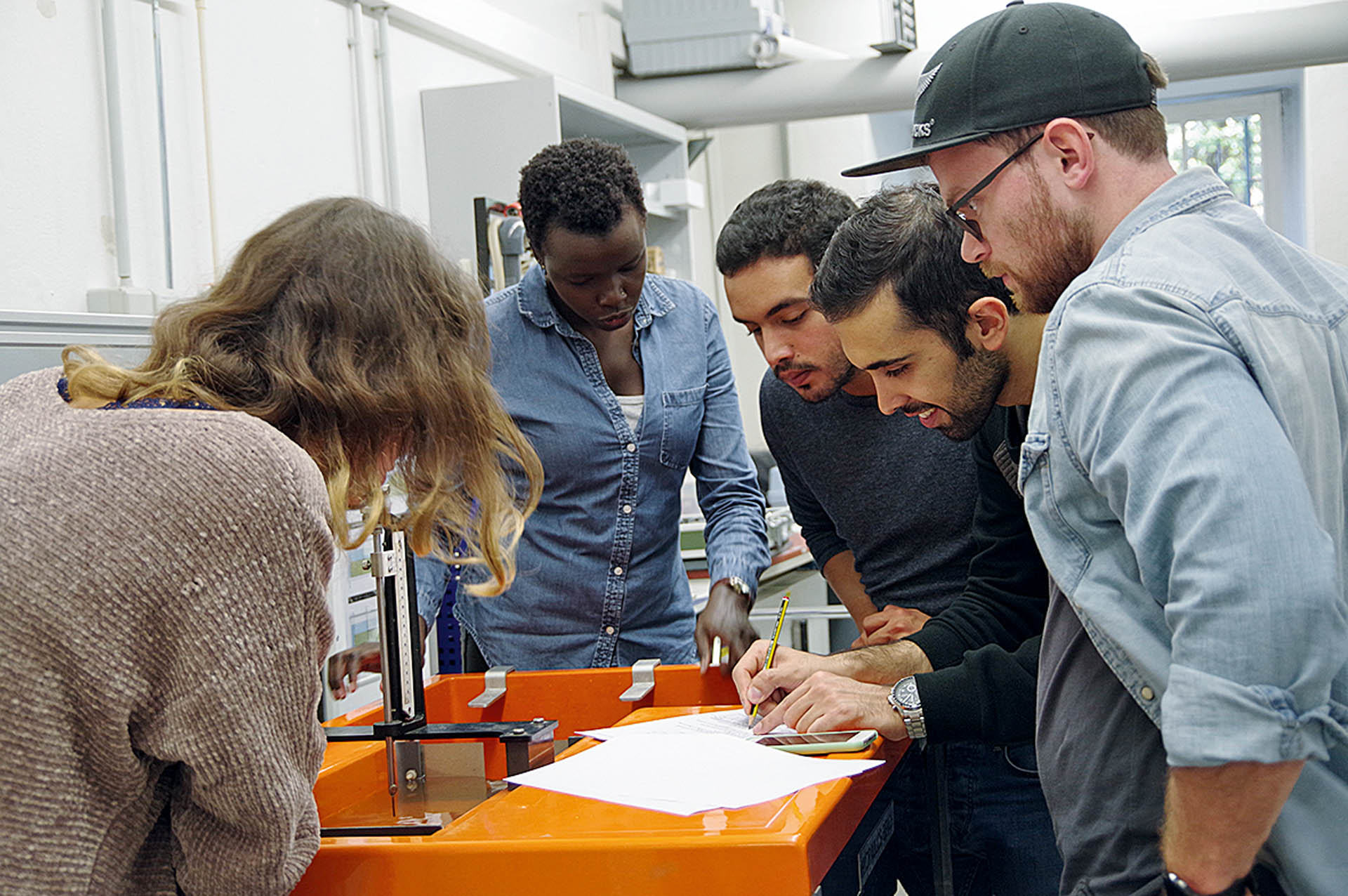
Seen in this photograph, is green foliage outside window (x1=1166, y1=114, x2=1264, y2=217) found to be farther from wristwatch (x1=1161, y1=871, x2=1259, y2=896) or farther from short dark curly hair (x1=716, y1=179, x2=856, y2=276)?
wristwatch (x1=1161, y1=871, x2=1259, y2=896)

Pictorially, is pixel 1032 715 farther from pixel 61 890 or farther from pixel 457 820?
pixel 61 890

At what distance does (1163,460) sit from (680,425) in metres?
1.34

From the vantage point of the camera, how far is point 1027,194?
106cm

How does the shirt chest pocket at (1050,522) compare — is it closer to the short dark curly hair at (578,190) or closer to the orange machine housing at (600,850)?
the orange machine housing at (600,850)

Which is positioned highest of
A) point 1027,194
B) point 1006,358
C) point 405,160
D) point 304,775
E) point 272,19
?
point 272,19

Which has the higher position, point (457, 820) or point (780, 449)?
point (780, 449)

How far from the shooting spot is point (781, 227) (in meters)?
1.94

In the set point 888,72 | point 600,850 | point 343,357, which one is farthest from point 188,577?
point 888,72

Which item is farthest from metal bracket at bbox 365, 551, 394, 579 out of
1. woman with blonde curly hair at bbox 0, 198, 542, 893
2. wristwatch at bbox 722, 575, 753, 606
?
wristwatch at bbox 722, 575, 753, 606

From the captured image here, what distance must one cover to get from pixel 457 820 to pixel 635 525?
1009 millimetres

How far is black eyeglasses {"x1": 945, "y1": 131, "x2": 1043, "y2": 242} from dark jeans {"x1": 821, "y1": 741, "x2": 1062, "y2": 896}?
67 centimetres

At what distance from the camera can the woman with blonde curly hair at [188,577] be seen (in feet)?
2.68

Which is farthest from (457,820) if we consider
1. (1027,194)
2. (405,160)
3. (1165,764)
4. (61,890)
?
(405,160)

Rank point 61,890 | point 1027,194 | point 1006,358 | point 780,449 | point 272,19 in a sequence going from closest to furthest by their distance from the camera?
point 61,890
point 1027,194
point 1006,358
point 780,449
point 272,19
